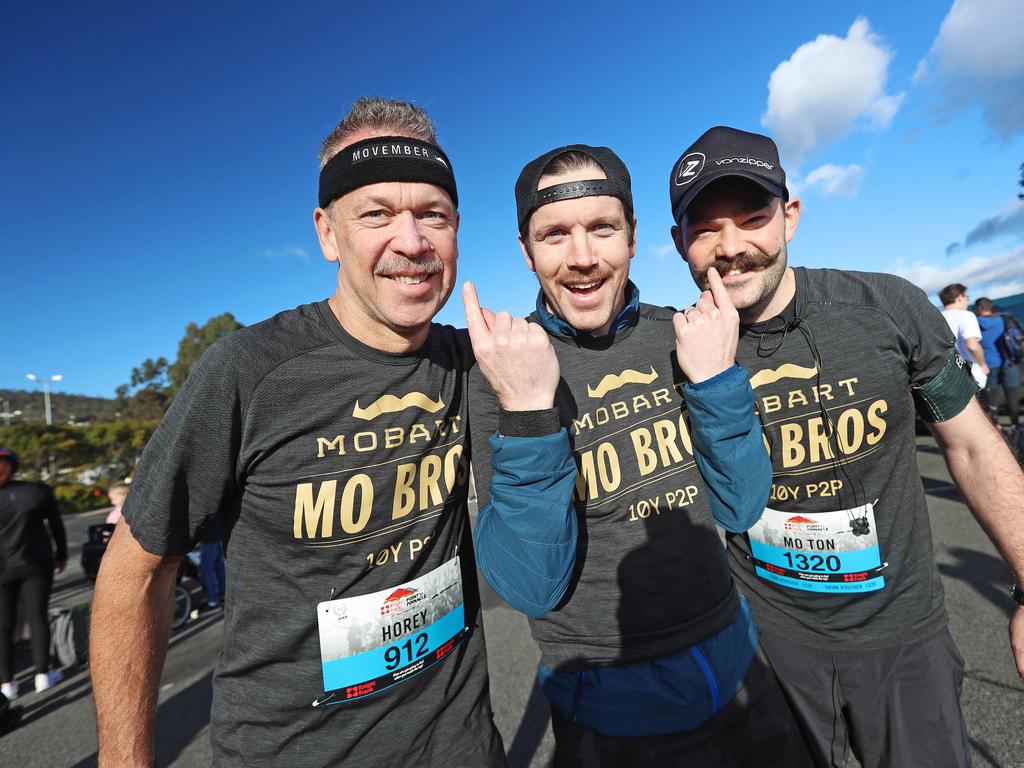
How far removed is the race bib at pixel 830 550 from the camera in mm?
1856

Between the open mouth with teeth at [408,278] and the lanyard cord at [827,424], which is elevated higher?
the open mouth with teeth at [408,278]

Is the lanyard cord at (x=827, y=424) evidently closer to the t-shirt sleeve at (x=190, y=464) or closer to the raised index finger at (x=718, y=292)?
the raised index finger at (x=718, y=292)

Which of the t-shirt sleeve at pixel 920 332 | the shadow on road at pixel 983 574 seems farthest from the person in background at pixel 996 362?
the t-shirt sleeve at pixel 920 332

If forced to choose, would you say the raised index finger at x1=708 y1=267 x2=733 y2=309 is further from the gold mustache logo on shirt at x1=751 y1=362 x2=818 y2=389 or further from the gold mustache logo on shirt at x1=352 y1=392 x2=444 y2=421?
the gold mustache logo on shirt at x1=352 y1=392 x2=444 y2=421

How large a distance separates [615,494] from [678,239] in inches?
44.7

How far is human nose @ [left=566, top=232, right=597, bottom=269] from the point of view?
70.0 inches

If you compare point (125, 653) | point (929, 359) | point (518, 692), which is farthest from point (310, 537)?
point (518, 692)

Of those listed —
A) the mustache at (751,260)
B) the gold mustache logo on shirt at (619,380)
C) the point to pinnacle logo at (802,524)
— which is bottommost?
the point to pinnacle logo at (802,524)

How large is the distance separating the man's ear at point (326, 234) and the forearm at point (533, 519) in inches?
37.4

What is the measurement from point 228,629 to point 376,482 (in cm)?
69

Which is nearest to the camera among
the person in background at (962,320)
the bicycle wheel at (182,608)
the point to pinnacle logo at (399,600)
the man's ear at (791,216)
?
the point to pinnacle logo at (399,600)

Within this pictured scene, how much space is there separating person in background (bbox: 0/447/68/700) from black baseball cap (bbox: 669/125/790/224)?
6.24 meters

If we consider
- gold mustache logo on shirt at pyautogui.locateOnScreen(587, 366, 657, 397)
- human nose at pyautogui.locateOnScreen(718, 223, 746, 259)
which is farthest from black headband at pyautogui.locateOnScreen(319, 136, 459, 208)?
human nose at pyautogui.locateOnScreen(718, 223, 746, 259)

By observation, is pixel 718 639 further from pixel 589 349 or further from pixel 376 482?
pixel 376 482
